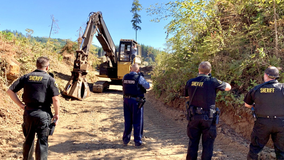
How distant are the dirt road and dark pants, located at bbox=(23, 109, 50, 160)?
0.65 metres

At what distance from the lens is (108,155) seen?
376cm

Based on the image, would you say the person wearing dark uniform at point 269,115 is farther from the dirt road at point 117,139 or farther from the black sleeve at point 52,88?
the black sleeve at point 52,88

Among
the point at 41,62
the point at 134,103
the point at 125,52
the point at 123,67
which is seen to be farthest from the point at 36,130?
the point at 125,52

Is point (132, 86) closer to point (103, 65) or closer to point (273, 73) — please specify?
point (273, 73)

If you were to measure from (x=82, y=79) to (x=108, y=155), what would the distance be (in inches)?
230

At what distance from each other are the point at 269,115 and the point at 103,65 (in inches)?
422

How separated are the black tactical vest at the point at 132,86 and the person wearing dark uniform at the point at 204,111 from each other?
4.68ft

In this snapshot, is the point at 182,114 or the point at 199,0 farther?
the point at 182,114

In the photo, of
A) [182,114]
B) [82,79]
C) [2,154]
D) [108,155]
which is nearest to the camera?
[2,154]

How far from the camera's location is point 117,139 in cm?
466

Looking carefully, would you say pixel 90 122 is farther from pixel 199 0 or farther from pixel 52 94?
pixel 199 0

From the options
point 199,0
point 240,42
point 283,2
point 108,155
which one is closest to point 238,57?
point 240,42

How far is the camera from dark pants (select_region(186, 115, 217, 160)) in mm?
3080

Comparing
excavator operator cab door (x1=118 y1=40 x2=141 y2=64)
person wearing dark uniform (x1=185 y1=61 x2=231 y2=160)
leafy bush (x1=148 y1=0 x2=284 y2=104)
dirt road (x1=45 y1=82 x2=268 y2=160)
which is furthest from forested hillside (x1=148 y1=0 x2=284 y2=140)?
excavator operator cab door (x1=118 y1=40 x2=141 y2=64)
